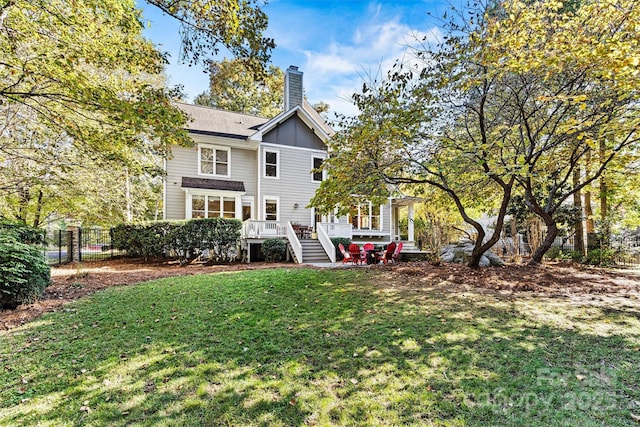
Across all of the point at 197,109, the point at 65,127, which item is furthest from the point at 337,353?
the point at 197,109

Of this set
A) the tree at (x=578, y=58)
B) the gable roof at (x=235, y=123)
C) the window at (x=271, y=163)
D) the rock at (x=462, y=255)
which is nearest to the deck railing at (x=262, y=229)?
the window at (x=271, y=163)

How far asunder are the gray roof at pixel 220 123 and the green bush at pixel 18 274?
10383mm

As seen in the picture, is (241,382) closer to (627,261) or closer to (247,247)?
(247,247)

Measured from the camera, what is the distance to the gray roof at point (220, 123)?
637 inches

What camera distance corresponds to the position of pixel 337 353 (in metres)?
3.80

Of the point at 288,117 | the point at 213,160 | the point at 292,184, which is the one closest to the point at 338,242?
the point at 292,184

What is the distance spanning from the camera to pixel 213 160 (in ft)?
53.5

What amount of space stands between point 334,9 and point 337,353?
9.18 meters

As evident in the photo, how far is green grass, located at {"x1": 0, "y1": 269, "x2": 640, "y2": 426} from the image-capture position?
2684mm

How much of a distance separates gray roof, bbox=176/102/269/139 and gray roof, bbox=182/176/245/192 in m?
2.40

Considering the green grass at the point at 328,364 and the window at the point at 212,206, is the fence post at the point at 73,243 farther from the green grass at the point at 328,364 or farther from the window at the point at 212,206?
the green grass at the point at 328,364

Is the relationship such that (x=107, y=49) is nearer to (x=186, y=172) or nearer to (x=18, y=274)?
(x=18, y=274)

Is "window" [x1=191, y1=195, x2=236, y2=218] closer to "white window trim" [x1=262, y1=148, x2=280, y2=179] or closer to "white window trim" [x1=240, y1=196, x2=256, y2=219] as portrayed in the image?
"white window trim" [x1=240, y1=196, x2=256, y2=219]

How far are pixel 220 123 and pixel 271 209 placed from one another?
5.88 m
